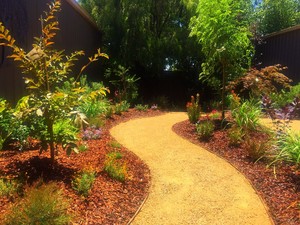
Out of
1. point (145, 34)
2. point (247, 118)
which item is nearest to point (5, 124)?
point (247, 118)

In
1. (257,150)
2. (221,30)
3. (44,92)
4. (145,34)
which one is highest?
(145,34)

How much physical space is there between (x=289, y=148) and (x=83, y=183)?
139 inches

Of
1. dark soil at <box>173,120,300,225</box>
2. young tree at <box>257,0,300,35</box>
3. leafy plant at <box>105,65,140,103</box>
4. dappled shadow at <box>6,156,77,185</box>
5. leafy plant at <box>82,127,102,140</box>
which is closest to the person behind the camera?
dark soil at <box>173,120,300,225</box>

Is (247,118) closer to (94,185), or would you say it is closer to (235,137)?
(235,137)

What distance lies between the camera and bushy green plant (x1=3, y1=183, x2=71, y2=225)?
322cm

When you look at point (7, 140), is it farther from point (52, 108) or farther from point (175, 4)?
point (175, 4)

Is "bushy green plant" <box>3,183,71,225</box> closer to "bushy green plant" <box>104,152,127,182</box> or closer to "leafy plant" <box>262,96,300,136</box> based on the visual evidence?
"bushy green plant" <box>104,152,127,182</box>

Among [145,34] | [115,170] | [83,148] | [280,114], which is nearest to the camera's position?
[115,170]

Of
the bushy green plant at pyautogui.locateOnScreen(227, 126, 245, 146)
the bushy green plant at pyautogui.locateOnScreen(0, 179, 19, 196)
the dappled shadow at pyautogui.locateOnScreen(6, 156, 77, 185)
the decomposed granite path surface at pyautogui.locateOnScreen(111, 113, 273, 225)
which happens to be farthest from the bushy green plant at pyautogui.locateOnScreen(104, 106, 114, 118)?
the bushy green plant at pyautogui.locateOnScreen(0, 179, 19, 196)

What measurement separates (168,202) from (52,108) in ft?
A: 6.75

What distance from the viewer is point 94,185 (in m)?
4.52

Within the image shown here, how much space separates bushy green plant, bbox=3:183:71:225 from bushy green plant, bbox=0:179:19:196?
458 millimetres

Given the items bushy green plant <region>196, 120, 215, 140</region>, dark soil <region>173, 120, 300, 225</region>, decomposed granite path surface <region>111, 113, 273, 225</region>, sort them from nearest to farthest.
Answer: decomposed granite path surface <region>111, 113, 273, 225</region>
dark soil <region>173, 120, 300, 225</region>
bushy green plant <region>196, 120, 215, 140</region>

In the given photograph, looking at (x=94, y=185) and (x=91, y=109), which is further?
(x=91, y=109)
